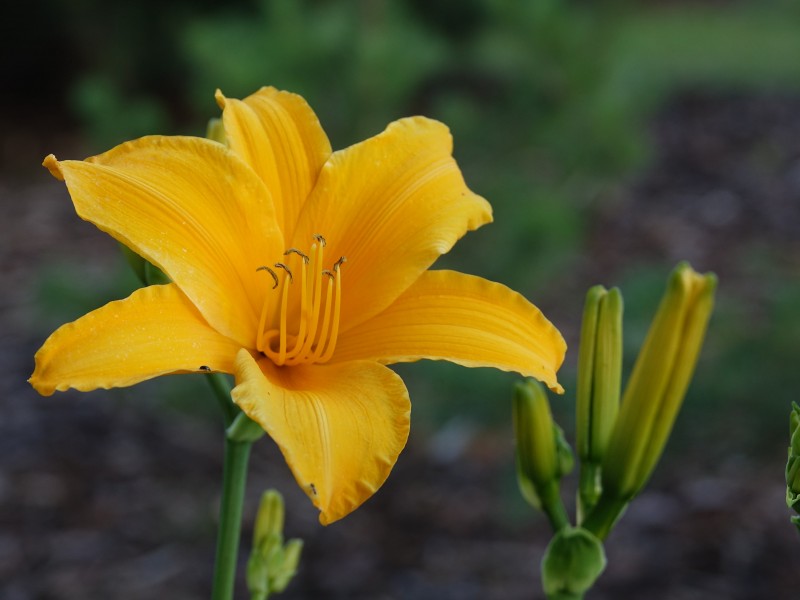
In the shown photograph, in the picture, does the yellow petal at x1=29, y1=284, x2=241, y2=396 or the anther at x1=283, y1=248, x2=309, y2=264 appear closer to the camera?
the yellow petal at x1=29, y1=284, x2=241, y2=396

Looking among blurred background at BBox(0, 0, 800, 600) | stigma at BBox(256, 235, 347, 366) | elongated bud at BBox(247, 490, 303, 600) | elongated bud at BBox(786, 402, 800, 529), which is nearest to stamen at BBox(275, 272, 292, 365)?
stigma at BBox(256, 235, 347, 366)

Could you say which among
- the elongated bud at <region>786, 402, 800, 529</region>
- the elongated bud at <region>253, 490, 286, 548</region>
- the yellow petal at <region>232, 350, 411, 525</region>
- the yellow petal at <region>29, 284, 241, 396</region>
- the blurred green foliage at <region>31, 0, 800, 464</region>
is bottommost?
the elongated bud at <region>253, 490, 286, 548</region>

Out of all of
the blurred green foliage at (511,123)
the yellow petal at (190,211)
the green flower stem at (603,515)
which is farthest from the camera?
the blurred green foliage at (511,123)

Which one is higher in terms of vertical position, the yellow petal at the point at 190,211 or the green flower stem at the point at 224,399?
the yellow petal at the point at 190,211

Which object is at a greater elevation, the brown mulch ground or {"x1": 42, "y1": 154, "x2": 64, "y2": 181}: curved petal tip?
{"x1": 42, "y1": 154, "x2": 64, "y2": 181}: curved petal tip

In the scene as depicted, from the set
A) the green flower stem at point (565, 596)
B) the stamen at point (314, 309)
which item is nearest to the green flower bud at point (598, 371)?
the green flower stem at point (565, 596)

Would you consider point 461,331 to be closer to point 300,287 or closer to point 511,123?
point 300,287

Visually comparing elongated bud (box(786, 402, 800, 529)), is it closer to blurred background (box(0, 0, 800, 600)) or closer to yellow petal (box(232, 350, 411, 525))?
yellow petal (box(232, 350, 411, 525))

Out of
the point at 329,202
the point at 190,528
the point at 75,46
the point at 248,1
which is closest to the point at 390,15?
the point at 190,528

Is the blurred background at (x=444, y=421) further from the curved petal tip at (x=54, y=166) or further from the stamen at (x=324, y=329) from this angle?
the curved petal tip at (x=54, y=166)

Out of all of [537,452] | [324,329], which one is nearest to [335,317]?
[324,329]
